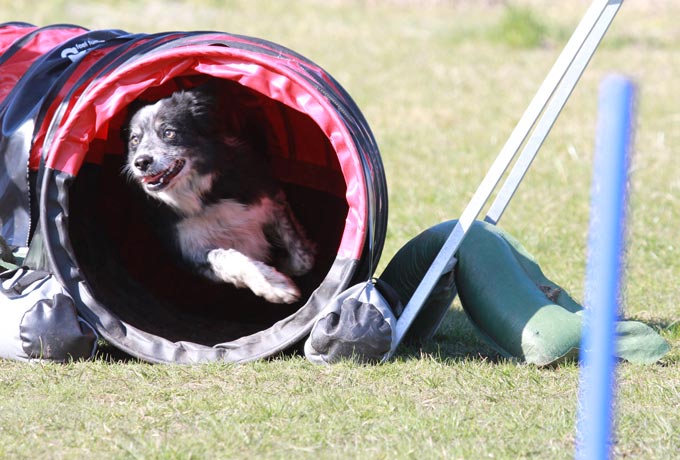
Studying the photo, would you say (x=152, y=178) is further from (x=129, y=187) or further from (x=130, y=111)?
(x=129, y=187)

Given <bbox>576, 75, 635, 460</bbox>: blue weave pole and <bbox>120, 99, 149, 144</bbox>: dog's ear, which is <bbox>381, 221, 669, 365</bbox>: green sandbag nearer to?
<bbox>120, 99, 149, 144</bbox>: dog's ear

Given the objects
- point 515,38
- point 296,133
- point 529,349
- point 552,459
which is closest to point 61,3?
point 515,38

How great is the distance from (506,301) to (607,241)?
7.89ft

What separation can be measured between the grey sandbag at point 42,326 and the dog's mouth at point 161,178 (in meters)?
0.99

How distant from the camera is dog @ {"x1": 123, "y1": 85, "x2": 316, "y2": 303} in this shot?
5609 mm

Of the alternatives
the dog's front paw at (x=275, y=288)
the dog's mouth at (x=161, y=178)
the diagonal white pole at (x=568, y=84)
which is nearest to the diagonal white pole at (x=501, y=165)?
the diagonal white pole at (x=568, y=84)

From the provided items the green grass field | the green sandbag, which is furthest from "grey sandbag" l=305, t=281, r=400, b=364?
the green sandbag

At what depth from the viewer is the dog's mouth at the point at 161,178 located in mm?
5617

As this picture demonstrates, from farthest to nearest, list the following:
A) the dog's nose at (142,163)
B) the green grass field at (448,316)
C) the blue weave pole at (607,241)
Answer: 1. the dog's nose at (142,163)
2. the green grass field at (448,316)
3. the blue weave pole at (607,241)

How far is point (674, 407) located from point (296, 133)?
316 centimetres

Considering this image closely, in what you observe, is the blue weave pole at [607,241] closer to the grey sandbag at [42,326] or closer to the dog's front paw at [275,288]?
the grey sandbag at [42,326]

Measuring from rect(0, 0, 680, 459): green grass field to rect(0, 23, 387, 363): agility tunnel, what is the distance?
0.40 meters

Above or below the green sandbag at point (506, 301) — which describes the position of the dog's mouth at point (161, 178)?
above

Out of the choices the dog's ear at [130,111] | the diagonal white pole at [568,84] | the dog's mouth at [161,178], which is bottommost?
the dog's mouth at [161,178]
